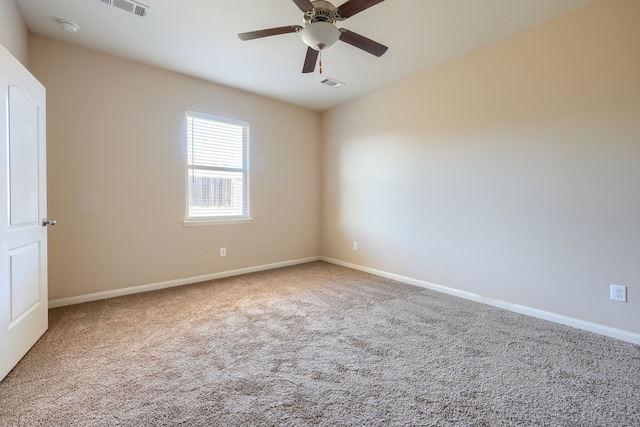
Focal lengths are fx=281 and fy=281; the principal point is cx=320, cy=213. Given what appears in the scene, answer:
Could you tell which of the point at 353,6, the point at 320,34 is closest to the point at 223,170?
the point at 320,34

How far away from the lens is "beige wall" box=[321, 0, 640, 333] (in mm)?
2199

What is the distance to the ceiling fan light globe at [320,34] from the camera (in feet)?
6.42

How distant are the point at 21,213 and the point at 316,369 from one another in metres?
2.24

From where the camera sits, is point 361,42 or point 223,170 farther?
point 223,170

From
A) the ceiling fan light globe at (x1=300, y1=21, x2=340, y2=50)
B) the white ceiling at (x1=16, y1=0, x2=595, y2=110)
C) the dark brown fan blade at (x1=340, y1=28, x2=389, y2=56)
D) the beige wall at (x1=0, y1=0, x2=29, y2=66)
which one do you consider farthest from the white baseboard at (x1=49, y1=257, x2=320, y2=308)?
the dark brown fan blade at (x1=340, y1=28, x2=389, y2=56)

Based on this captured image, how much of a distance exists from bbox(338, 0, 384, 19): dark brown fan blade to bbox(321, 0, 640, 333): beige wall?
1.74 m

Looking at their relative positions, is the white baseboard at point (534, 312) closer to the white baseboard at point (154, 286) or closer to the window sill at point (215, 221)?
the white baseboard at point (154, 286)

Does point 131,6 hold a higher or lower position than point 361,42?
higher

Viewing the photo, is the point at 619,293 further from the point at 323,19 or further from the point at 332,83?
the point at 332,83

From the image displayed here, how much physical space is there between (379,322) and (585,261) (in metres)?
1.80

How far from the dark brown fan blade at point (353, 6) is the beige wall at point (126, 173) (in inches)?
94.4

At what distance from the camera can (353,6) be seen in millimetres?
1888

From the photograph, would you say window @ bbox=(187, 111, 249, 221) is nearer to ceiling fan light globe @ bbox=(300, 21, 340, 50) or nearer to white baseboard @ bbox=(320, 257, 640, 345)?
ceiling fan light globe @ bbox=(300, 21, 340, 50)

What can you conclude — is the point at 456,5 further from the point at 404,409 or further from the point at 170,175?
the point at 170,175
